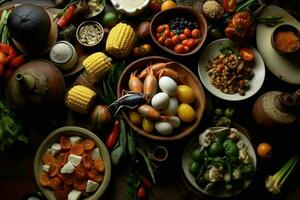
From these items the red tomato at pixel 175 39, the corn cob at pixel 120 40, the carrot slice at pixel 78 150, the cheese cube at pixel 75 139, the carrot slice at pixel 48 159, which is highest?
the corn cob at pixel 120 40

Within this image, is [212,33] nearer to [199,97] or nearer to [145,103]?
[199,97]

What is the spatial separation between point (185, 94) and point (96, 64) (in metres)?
0.45

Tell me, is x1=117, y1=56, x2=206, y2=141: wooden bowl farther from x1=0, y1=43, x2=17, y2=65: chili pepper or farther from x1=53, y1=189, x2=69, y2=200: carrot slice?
x1=0, y1=43, x2=17, y2=65: chili pepper

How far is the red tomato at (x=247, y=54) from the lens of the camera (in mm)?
2223

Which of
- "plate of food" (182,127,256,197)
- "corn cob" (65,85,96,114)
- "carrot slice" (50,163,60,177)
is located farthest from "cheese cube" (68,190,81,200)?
"plate of food" (182,127,256,197)

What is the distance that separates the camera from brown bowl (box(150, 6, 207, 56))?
7.30 ft

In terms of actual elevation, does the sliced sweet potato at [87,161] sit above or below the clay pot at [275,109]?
below

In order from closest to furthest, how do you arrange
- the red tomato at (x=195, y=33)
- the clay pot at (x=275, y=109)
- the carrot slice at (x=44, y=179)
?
the clay pot at (x=275, y=109) < the carrot slice at (x=44, y=179) < the red tomato at (x=195, y=33)

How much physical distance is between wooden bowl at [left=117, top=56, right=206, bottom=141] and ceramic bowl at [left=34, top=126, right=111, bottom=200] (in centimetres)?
20

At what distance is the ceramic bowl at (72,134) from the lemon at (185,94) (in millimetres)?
430

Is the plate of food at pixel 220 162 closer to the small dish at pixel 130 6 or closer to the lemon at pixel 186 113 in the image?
the lemon at pixel 186 113

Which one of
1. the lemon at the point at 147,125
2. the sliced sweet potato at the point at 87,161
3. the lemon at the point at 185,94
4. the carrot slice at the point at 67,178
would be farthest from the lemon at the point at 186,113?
the carrot slice at the point at 67,178

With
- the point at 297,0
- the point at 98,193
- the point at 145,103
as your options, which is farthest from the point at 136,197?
the point at 297,0

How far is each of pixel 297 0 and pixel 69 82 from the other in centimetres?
123
